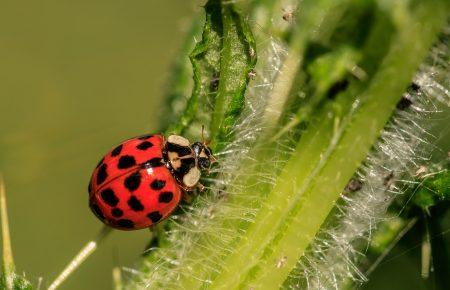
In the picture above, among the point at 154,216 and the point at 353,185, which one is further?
the point at 154,216

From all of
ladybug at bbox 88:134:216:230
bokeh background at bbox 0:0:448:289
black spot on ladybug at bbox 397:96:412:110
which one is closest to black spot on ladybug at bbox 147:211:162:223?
ladybug at bbox 88:134:216:230

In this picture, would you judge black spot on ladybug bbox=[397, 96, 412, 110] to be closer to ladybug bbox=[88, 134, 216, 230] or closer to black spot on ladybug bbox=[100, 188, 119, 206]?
ladybug bbox=[88, 134, 216, 230]

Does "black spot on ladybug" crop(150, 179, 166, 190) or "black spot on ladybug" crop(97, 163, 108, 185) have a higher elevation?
"black spot on ladybug" crop(150, 179, 166, 190)

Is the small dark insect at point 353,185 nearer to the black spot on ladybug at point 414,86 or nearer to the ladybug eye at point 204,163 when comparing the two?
the black spot on ladybug at point 414,86

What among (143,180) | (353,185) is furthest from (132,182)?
(353,185)

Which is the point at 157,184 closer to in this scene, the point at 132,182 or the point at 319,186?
the point at 132,182

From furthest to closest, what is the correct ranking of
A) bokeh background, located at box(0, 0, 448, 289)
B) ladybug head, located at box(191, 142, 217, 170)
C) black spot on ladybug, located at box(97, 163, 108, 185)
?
bokeh background, located at box(0, 0, 448, 289)
black spot on ladybug, located at box(97, 163, 108, 185)
ladybug head, located at box(191, 142, 217, 170)

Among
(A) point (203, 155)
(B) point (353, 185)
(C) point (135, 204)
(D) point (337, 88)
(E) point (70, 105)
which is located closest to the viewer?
(D) point (337, 88)
